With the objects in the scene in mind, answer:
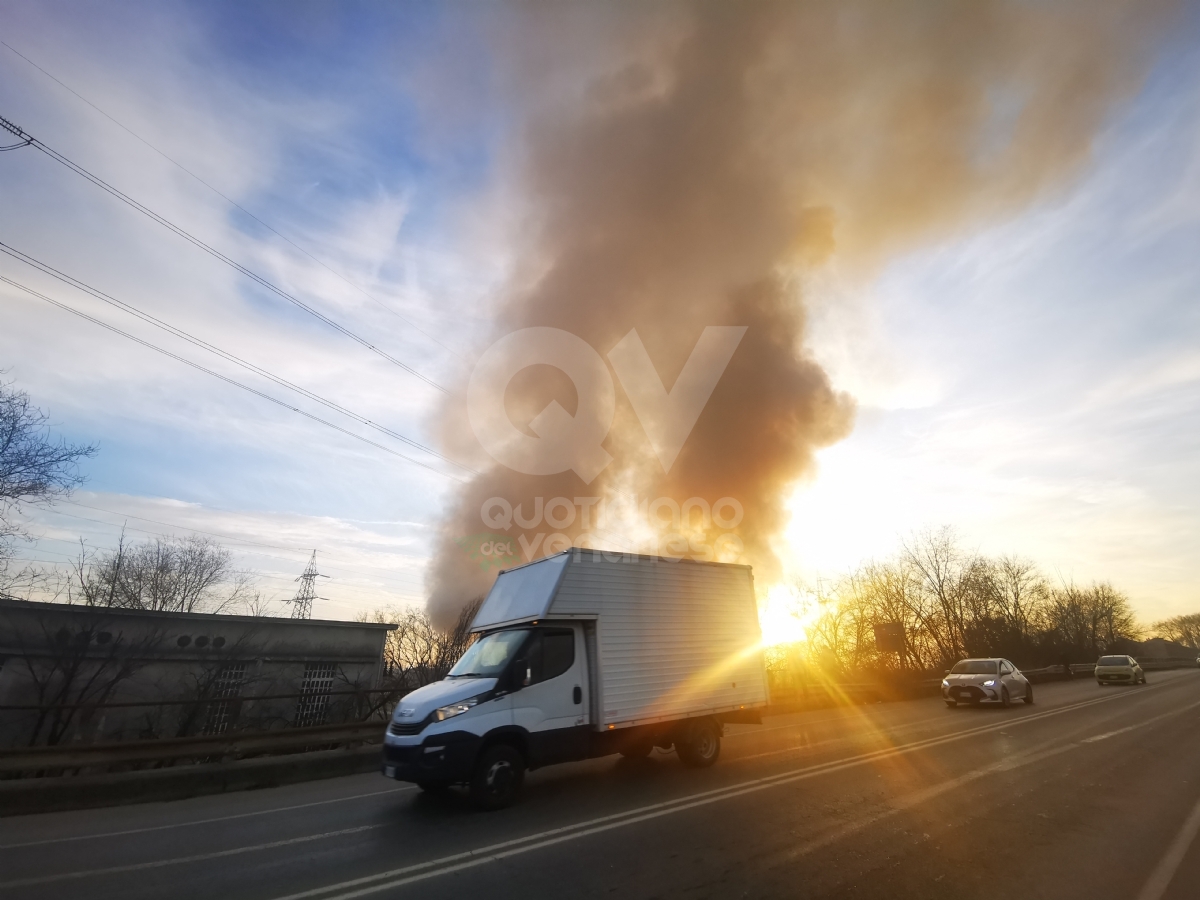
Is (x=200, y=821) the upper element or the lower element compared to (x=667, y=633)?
lower

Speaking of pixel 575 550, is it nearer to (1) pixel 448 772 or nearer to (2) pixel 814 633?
(1) pixel 448 772

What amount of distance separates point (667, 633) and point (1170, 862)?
552 centimetres

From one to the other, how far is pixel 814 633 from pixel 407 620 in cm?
2706

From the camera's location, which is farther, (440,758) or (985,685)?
(985,685)

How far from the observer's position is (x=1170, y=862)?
15.6 ft

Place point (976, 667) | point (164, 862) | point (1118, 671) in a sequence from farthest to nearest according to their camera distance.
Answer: point (1118, 671), point (976, 667), point (164, 862)

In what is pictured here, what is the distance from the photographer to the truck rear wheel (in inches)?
253

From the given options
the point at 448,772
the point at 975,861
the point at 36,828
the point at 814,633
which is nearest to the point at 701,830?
the point at 975,861

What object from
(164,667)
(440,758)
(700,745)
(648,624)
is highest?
(164,667)

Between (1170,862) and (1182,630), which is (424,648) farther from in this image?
(1182,630)

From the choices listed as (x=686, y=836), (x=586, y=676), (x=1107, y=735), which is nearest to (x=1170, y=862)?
(x=686, y=836)

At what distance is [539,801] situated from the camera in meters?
6.79

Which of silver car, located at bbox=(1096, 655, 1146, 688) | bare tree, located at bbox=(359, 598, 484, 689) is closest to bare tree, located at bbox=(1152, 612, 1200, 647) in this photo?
silver car, located at bbox=(1096, 655, 1146, 688)

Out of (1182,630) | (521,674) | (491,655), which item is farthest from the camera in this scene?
(1182,630)
